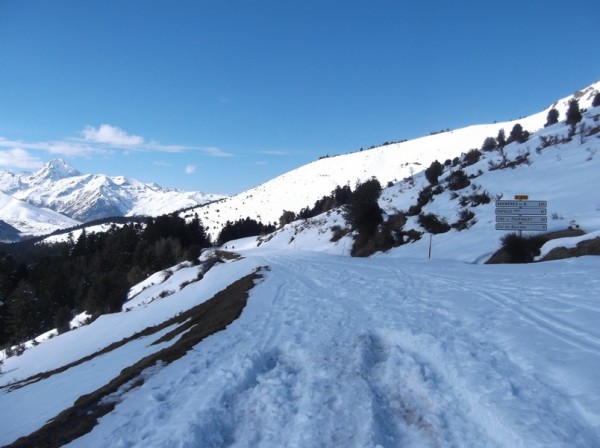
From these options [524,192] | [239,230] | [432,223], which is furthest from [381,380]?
[239,230]

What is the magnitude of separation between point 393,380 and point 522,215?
14.0 metres

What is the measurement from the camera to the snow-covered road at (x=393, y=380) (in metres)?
4.06

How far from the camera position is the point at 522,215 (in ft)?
54.3

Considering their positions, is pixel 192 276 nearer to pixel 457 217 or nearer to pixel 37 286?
pixel 457 217

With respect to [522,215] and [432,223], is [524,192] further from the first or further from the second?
[522,215]

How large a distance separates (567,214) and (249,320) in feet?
52.4

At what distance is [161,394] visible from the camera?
18.0 ft

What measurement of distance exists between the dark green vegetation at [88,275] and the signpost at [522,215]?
105ft

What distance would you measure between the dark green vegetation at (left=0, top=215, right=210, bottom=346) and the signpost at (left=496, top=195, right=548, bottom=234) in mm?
32128

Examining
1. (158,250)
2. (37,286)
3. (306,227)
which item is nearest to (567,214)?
(306,227)

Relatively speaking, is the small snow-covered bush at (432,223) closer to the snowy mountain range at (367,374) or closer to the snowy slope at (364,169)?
the snowy mountain range at (367,374)

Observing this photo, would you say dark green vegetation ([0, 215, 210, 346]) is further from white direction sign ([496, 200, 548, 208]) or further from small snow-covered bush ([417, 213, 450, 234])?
white direction sign ([496, 200, 548, 208])

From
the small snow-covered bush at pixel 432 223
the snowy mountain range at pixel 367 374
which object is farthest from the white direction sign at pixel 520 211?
the small snow-covered bush at pixel 432 223

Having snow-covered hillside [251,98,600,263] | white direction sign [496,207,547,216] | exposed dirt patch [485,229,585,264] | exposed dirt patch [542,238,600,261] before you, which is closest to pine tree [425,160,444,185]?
snow-covered hillside [251,98,600,263]
